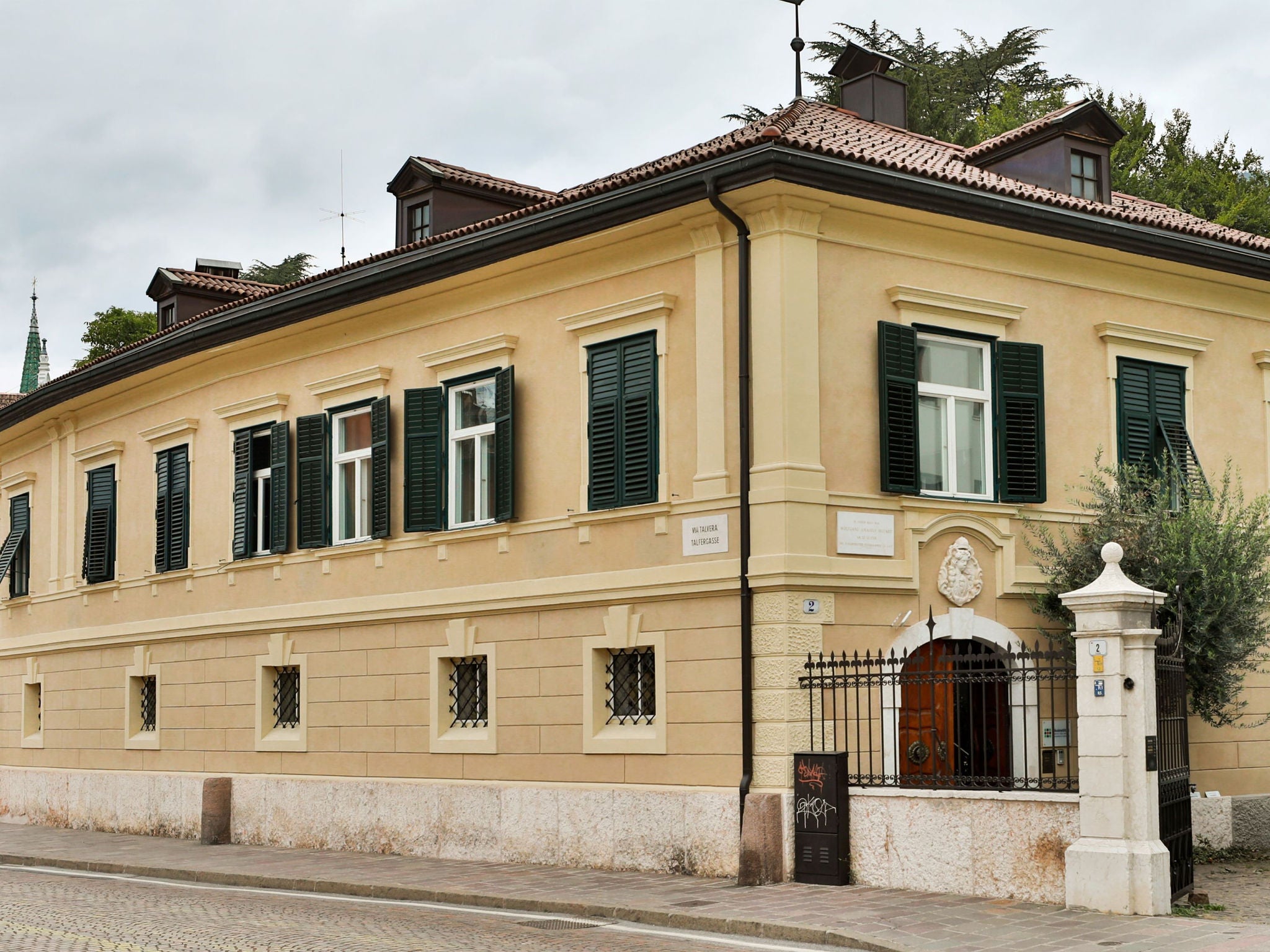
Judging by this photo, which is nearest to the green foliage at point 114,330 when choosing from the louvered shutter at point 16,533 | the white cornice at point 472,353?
the louvered shutter at point 16,533

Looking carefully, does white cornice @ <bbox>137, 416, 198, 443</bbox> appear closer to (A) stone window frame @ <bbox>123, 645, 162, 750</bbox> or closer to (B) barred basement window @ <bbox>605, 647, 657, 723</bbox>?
(A) stone window frame @ <bbox>123, 645, 162, 750</bbox>

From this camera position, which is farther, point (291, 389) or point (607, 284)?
point (291, 389)

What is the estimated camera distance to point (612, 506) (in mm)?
16922

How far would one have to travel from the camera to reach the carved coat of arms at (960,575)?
16.2m

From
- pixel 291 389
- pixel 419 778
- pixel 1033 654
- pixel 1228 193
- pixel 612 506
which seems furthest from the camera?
pixel 1228 193

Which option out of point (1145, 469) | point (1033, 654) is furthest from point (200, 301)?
point (1033, 654)

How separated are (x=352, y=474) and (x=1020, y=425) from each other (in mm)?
8489

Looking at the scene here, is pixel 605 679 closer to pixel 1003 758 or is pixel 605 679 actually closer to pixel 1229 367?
pixel 1003 758

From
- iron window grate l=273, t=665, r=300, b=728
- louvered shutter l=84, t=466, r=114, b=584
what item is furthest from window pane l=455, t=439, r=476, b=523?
louvered shutter l=84, t=466, r=114, b=584

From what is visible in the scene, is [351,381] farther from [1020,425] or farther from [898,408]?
[1020,425]

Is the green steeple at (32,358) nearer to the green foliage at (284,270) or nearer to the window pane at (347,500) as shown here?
the green foliage at (284,270)

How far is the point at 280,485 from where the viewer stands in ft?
71.1

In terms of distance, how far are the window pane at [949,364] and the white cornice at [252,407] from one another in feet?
29.9

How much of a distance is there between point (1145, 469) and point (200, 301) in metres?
16.1
